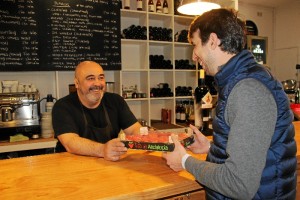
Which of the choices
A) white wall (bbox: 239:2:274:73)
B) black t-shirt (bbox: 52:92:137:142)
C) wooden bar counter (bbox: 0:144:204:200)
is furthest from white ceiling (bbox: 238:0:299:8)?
wooden bar counter (bbox: 0:144:204:200)

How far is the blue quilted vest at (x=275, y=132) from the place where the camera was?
853 mm

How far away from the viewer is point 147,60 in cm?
353

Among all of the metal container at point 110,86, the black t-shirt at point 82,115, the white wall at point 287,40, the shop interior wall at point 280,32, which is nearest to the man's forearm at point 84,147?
the black t-shirt at point 82,115

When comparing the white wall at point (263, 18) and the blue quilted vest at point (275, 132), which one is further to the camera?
the white wall at point (263, 18)

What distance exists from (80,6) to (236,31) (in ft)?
8.73

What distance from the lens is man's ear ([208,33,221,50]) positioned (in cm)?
94

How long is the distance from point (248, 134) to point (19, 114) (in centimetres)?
254

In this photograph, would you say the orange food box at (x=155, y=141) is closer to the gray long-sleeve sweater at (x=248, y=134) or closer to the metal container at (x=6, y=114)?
the gray long-sleeve sweater at (x=248, y=134)

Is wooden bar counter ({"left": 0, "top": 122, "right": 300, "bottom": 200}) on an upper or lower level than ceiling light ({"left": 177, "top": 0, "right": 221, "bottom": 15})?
lower

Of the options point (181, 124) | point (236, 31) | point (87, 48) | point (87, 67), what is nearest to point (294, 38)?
point (181, 124)

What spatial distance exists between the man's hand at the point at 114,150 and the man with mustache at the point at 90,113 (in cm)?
A: 44

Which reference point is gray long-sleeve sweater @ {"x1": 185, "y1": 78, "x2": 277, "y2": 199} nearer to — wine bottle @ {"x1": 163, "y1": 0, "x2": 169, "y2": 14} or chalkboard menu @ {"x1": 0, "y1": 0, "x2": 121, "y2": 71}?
chalkboard menu @ {"x1": 0, "y1": 0, "x2": 121, "y2": 71}

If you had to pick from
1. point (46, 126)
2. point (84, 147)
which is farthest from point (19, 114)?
point (84, 147)

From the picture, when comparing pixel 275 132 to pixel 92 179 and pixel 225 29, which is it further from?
pixel 92 179
